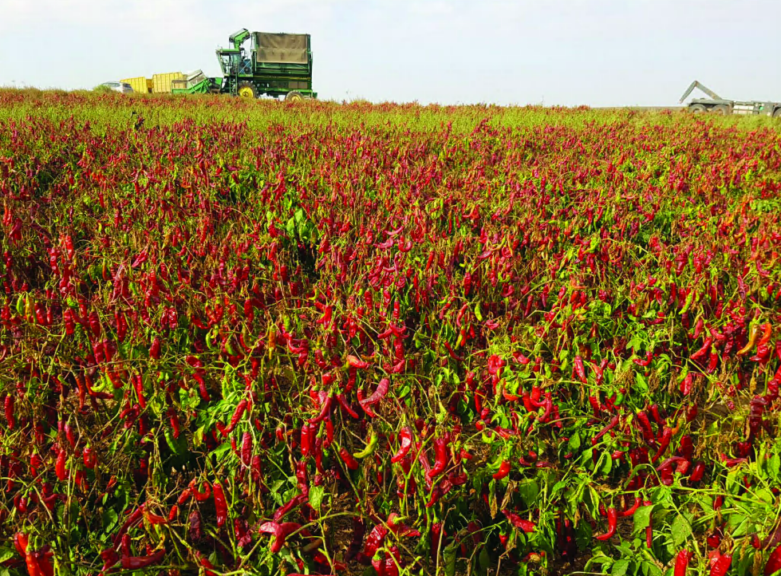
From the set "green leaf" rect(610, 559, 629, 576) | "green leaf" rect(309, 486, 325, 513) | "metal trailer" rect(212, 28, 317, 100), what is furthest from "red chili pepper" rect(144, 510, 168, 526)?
"metal trailer" rect(212, 28, 317, 100)

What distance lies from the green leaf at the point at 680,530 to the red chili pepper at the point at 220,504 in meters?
1.19

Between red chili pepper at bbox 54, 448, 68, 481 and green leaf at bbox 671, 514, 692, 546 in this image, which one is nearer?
green leaf at bbox 671, 514, 692, 546

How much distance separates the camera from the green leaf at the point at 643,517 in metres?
1.46

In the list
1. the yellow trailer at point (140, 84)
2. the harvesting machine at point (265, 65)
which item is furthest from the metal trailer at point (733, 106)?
the yellow trailer at point (140, 84)

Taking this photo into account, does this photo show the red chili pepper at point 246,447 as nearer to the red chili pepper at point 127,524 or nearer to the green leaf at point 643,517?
the red chili pepper at point 127,524

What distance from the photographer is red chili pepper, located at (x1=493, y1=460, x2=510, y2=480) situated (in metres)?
1.60

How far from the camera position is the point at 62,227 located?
3.80 metres

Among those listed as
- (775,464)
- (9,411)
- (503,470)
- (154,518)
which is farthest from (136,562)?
Result: (775,464)

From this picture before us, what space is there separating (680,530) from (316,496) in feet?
3.16

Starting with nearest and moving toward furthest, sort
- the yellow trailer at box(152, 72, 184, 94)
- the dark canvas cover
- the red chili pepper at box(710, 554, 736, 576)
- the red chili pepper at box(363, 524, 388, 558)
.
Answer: the red chili pepper at box(710, 554, 736, 576) < the red chili pepper at box(363, 524, 388, 558) < the dark canvas cover < the yellow trailer at box(152, 72, 184, 94)

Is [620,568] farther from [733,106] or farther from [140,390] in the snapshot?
[733,106]

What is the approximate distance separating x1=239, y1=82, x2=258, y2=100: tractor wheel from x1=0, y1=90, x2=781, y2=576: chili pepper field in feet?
67.5

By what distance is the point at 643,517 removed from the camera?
58.1 inches

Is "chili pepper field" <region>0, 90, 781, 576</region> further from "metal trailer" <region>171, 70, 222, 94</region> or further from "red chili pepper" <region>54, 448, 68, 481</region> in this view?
"metal trailer" <region>171, 70, 222, 94</region>
